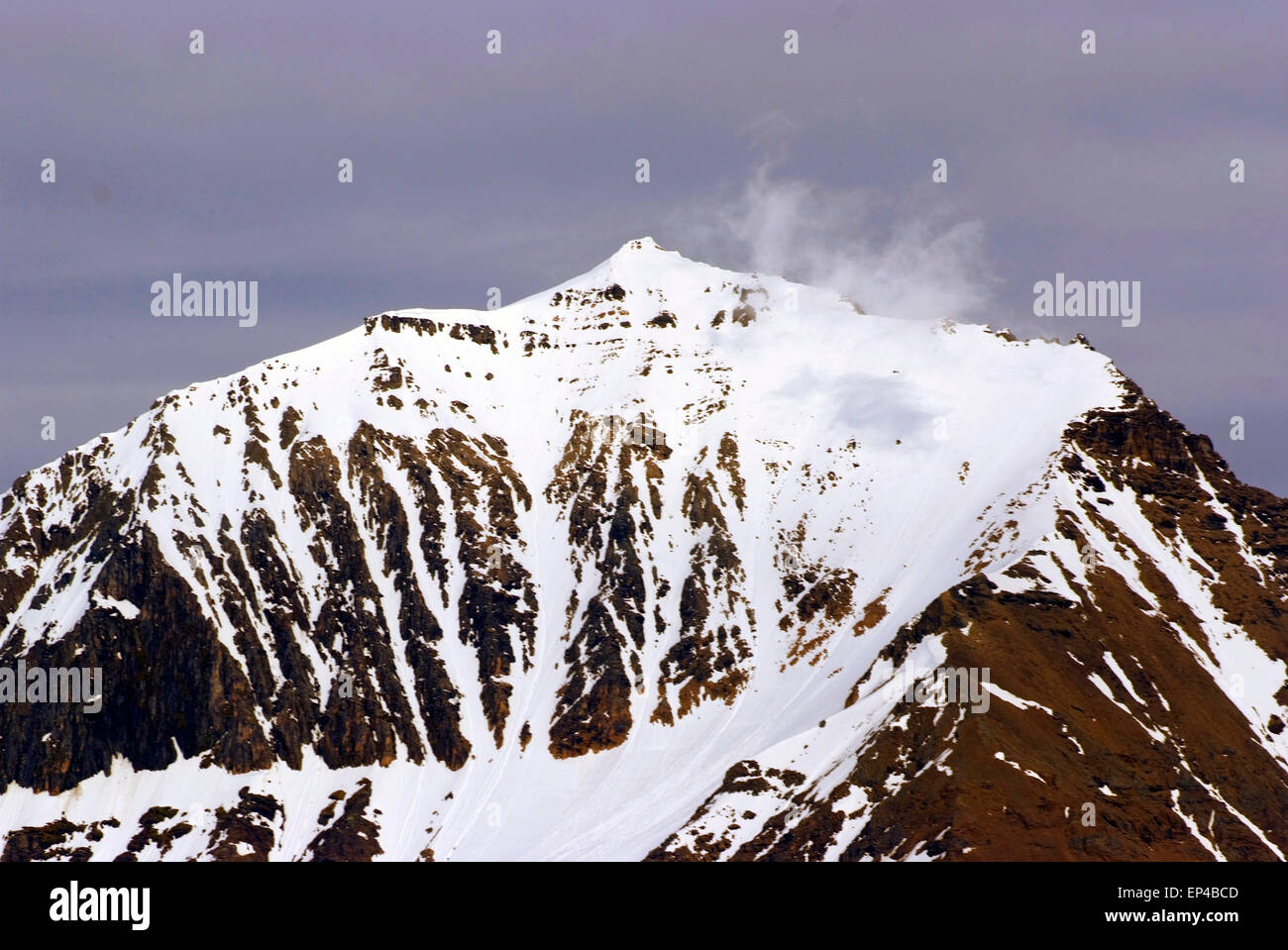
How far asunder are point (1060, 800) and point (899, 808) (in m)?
18.0
